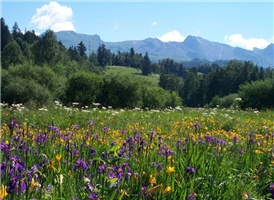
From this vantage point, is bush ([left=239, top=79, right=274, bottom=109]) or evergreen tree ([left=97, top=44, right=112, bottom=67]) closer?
bush ([left=239, top=79, right=274, bottom=109])

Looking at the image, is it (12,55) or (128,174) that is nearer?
(128,174)

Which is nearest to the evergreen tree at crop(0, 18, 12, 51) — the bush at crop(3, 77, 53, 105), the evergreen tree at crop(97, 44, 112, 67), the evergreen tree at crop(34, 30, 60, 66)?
the evergreen tree at crop(34, 30, 60, 66)

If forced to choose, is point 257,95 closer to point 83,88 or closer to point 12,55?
point 83,88

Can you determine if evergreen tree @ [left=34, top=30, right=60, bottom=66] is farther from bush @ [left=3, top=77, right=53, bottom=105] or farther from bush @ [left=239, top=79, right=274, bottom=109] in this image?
bush @ [left=239, top=79, right=274, bottom=109]

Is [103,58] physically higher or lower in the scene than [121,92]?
higher

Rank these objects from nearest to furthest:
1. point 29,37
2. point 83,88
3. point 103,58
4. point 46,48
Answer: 1. point 83,88
2. point 46,48
3. point 29,37
4. point 103,58

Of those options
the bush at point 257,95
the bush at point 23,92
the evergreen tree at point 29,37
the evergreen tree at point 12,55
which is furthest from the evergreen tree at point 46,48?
the bush at point 257,95

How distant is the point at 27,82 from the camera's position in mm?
31547

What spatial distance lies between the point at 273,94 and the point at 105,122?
27.7 m

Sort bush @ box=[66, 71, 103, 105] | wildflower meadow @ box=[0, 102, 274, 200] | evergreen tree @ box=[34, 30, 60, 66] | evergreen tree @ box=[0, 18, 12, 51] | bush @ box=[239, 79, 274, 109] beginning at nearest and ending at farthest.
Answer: wildflower meadow @ box=[0, 102, 274, 200], bush @ box=[239, 79, 274, 109], bush @ box=[66, 71, 103, 105], evergreen tree @ box=[34, 30, 60, 66], evergreen tree @ box=[0, 18, 12, 51]

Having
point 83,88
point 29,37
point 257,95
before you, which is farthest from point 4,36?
point 257,95

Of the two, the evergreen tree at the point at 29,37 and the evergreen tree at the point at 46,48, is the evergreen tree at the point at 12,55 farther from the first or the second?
the evergreen tree at the point at 29,37

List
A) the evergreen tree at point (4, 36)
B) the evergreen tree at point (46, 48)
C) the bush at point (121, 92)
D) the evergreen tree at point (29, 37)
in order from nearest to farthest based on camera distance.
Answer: the bush at point (121, 92)
the evergreen tree at point (46, 48)
the evergreen tree at point (4, 36)
the evergreen tree at point (29, 37)

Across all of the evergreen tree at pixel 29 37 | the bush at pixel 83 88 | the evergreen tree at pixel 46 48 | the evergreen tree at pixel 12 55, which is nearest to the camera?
the bush at pixel 83 88
